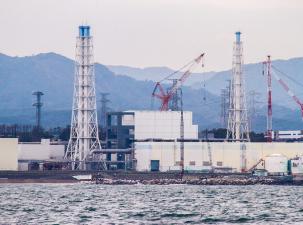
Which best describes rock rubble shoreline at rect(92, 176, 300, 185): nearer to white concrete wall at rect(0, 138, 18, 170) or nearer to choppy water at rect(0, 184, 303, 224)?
white concrete wall at rect(0, 138, 18, 170)

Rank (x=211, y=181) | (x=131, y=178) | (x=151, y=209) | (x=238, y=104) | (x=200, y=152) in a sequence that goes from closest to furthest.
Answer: (x=151, y=209), (x=211, y=181), (x=131, y=178), (x=200, y=152), (x=238, y=104)

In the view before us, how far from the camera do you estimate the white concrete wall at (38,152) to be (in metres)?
172

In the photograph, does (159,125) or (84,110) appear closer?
(84,110)

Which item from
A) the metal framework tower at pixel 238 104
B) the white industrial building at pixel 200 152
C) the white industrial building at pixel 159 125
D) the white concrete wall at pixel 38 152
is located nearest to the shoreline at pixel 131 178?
the white industrial building at pixel 200 152

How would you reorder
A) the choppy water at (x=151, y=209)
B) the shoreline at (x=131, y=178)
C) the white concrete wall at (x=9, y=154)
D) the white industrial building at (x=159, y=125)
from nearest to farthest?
the choppy water at (x=151, y=209)
the shoreline at (x=131, y=178)
the white concrete wall at (x=9, y=154)
the white industrial building at (x=159, y=125)

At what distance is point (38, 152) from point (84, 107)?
11.8 meters

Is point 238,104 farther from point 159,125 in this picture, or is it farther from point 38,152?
point 38,152

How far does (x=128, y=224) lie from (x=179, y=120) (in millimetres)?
108585

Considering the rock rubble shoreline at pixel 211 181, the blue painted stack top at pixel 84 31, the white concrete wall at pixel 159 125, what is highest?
the blue painted stack top at pixel 84 31

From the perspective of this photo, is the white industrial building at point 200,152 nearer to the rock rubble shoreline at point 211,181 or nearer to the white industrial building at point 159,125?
the white industrial building at point 159,125

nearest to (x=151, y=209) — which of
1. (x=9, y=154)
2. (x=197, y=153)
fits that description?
(x=9, y=154)

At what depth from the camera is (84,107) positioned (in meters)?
167

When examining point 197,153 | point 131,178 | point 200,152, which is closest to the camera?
point 131,178

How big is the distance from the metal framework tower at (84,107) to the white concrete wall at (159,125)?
6531mm
